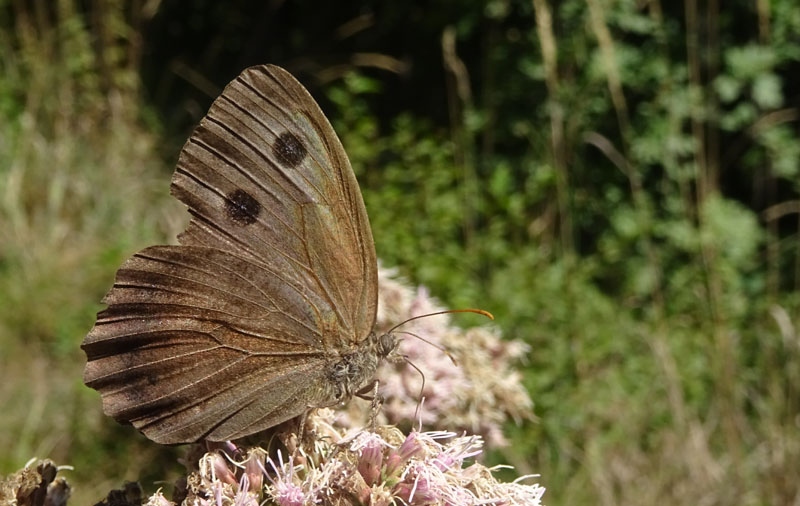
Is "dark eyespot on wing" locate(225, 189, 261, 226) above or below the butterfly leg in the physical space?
above

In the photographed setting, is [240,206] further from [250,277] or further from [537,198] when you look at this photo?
[537,198]

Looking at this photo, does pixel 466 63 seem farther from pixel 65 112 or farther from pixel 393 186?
pixel 65 112

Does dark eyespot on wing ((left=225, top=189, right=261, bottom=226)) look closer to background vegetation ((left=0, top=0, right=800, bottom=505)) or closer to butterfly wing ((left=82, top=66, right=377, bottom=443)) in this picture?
butterfly wing ((left=82, top=66, right=377, bottom=443))

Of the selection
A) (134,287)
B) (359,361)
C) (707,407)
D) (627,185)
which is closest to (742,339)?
(707,407)

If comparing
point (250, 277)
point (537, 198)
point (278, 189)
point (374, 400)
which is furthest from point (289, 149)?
Result: point (537, 198)

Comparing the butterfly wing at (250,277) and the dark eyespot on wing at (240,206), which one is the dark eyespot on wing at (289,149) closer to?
the butterfly wing at (250,277)

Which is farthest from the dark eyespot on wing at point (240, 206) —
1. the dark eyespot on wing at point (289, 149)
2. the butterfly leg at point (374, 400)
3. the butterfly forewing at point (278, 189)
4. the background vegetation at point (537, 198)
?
the background vegetation at point (537, 198)

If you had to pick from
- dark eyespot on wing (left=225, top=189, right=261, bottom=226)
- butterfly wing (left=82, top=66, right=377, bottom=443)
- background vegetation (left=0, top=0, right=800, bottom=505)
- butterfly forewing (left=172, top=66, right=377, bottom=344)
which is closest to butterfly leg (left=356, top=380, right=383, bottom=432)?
butterfly wing (left=82, top=66, right=377, bottom=443)
